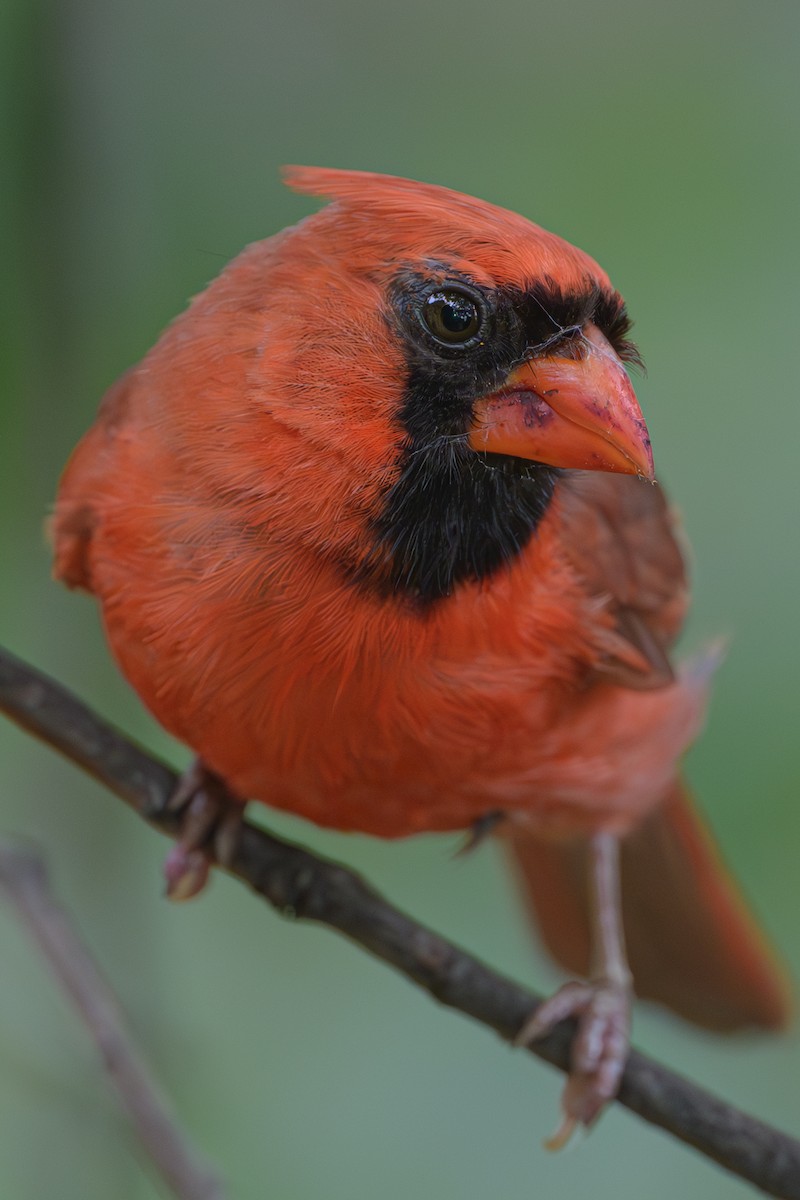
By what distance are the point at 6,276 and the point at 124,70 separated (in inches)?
31.3

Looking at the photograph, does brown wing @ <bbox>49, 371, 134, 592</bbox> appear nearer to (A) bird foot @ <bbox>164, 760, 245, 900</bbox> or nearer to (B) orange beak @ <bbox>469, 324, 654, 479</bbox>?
(A) bird foot @ <bbox>164, 760, 245, 900</bbox>

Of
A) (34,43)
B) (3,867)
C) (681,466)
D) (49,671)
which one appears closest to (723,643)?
(681,466)

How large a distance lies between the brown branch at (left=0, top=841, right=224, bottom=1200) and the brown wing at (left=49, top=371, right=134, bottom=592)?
0.46 metres

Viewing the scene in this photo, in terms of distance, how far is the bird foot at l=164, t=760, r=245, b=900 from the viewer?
228cm

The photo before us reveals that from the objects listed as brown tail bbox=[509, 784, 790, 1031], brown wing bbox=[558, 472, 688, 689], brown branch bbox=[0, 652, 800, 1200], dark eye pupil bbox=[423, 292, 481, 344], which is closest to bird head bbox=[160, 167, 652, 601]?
dark eye pupil bbox=[423, 292, 481, 344]

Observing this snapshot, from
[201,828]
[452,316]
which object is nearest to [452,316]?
[452,316]

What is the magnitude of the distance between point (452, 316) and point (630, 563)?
33.5 inches

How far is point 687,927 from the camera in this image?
3.01m

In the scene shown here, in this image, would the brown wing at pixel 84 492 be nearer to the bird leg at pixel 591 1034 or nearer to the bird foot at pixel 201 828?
the bird foot at pixel 201 828

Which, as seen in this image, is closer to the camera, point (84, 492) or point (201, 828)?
point (84, 492)

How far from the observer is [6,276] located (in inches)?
68.2

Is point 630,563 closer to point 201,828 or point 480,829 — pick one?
point 480,829

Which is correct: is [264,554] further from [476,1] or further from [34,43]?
[476,1]

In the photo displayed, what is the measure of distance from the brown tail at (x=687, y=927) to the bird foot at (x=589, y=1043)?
0.56m
